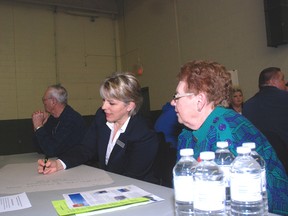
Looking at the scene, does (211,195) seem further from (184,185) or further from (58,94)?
(58,94)

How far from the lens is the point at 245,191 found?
767 mm

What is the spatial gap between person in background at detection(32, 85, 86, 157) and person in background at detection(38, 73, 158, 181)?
1.77ft

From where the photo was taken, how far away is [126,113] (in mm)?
2164

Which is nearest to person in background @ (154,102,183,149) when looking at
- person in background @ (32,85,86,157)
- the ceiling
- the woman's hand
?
person in background @ (32,85,86,157)

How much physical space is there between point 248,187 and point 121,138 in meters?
1.34

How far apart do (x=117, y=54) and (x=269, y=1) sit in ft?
14.1

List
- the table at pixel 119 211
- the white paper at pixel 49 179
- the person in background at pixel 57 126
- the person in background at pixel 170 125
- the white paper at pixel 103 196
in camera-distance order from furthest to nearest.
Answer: the person in background at pixel 170 125
the person in background at pixel 57 126
the white paper at pixel 49 179
the white paper at pixel 103 196
the table at pixel 119 211

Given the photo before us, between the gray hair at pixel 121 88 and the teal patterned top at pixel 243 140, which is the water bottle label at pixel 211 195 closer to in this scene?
the teal patterned top at pixel 243 140

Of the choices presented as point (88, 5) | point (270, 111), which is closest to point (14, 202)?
point (270, 111)

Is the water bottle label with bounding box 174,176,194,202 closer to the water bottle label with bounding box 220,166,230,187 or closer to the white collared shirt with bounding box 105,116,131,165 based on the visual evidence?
the water bottle label with bounding box 220,166,230,187

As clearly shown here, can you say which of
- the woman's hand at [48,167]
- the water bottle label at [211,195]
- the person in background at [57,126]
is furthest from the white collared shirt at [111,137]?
the water bottle label at [211,195]

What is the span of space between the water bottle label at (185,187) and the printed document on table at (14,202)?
2.27ft

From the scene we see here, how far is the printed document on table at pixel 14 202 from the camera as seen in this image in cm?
124

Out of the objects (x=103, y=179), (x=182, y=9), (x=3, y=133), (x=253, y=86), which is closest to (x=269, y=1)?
(x=253, y=86)
